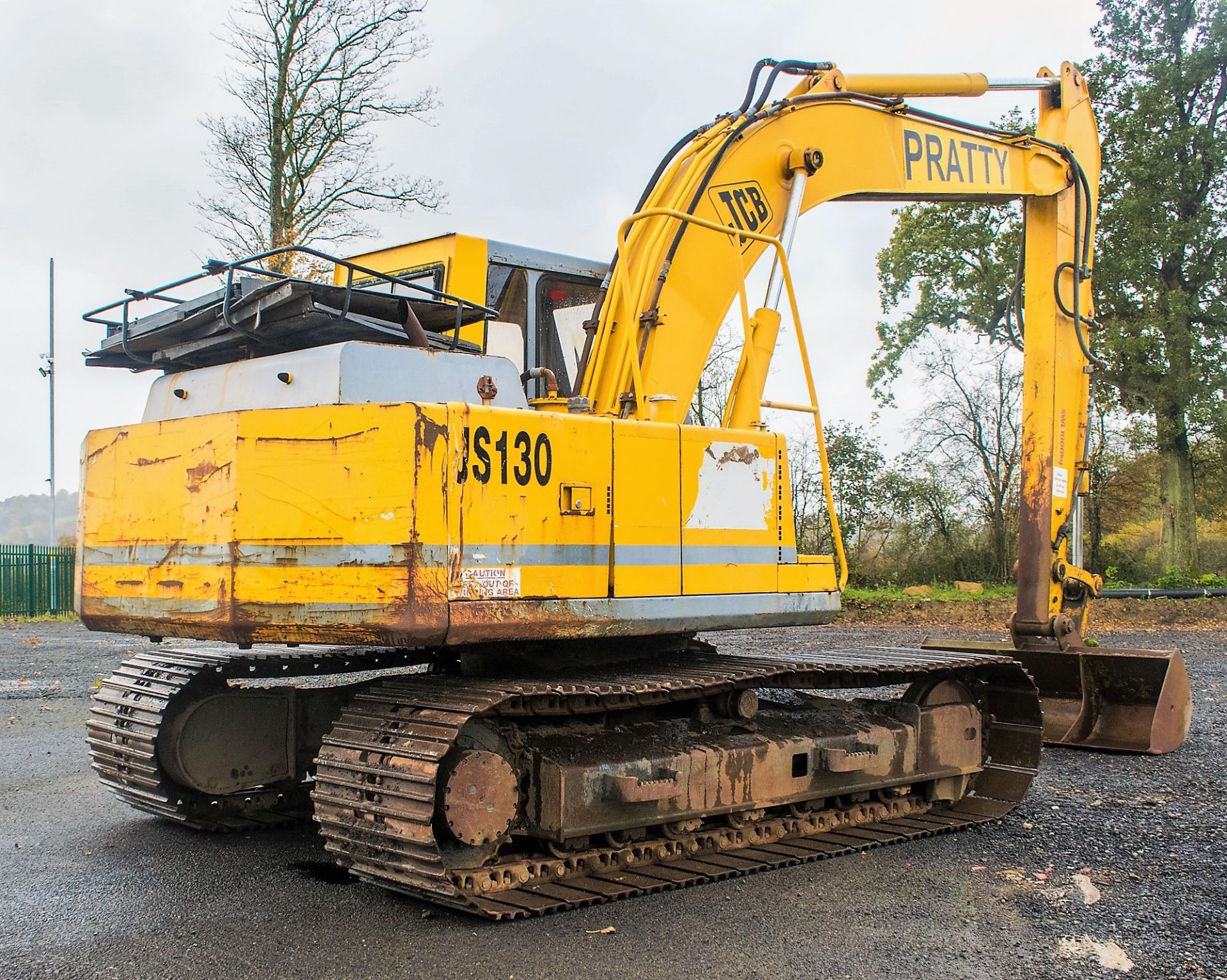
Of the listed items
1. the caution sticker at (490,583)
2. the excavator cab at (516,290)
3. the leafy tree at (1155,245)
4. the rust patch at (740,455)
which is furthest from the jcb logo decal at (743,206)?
the leafy tree at (1155,245)

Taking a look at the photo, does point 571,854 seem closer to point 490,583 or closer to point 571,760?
point 571,760

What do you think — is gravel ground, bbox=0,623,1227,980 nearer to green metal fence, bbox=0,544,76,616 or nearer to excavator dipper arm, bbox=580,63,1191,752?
excavator dipper arm, bbox=580,63,1191,752

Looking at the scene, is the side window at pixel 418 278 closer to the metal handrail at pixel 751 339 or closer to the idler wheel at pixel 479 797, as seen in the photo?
the metal handrail at pixel 751 339

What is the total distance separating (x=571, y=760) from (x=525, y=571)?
90cm

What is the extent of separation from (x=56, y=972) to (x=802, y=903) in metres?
2.81

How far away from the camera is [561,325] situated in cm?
634

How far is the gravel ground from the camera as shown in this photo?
13.5 feet

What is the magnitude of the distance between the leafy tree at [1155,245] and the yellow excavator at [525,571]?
16654 millimetres

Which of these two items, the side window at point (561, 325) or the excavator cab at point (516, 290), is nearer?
the excavator cab at point (516, 290)

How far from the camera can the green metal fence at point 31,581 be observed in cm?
2264

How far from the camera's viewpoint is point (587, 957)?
13.7ft

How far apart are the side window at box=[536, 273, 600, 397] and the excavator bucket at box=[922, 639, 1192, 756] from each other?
3.46 metres

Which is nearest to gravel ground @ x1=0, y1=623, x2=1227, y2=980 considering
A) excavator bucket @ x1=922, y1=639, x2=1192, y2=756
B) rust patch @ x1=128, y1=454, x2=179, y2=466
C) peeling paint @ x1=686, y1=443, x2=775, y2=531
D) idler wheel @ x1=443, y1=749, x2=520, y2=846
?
idler wheel @ x1=443, y1=749, x2=520, y2=846

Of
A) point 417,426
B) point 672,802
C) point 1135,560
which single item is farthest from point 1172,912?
point 1135,560
